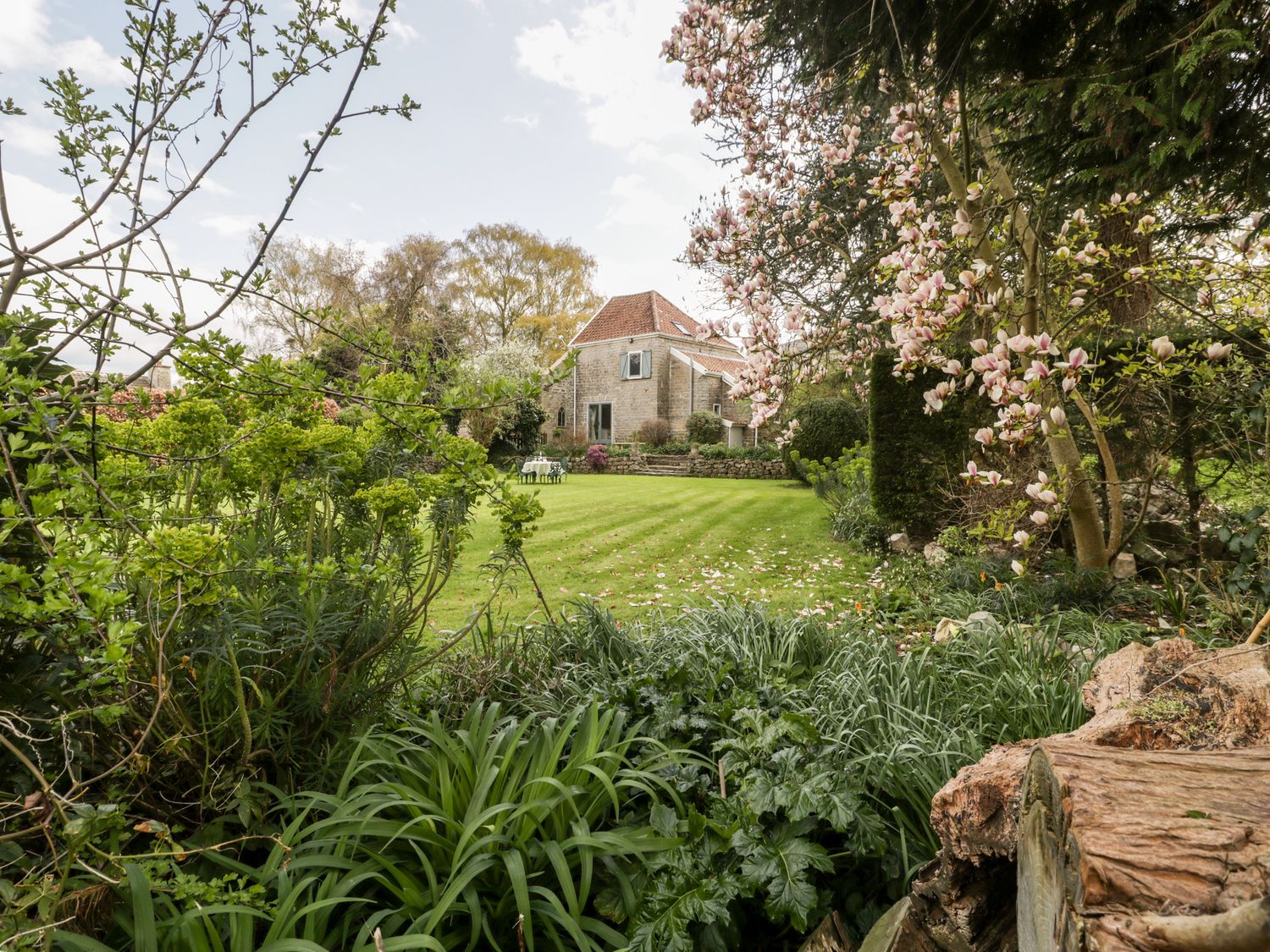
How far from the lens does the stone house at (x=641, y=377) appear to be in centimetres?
2553

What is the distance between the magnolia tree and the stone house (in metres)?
16.9

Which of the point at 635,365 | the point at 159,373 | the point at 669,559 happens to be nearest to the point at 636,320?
the point at 635,365

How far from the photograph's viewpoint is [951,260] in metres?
4.13

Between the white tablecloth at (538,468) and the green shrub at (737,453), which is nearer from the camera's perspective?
the white tablecloth at (538,468)

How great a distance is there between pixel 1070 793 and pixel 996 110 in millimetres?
3037

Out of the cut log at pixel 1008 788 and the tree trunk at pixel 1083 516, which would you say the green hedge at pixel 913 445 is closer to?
the tree trunk at pixel 1083 516

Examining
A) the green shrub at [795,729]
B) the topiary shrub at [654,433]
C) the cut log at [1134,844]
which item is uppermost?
the topiary shrub at [654,433]

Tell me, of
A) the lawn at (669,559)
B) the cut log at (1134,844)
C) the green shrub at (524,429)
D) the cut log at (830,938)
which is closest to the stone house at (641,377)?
the green shrub at (524,429)

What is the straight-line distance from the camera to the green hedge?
22.0 feet

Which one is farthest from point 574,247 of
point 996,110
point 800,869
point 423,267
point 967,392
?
point 800,869

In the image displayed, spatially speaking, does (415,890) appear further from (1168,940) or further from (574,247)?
(574,247)

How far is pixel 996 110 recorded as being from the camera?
2.79 m

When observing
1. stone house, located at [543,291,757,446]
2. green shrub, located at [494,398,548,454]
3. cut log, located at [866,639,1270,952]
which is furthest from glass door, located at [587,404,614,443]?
cut log, located at [866,639,1270,952]

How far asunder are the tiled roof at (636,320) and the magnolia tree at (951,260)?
737 inches
